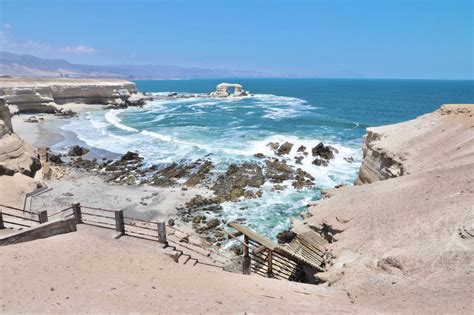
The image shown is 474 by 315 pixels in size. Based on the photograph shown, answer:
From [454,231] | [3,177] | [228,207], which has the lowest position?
[228,207]

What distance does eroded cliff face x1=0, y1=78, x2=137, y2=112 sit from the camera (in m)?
60.0

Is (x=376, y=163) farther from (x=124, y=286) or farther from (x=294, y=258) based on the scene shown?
(x=124, y=286)

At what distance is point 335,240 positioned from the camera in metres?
12.8

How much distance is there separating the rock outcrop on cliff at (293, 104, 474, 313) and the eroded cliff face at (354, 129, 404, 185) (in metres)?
0.06

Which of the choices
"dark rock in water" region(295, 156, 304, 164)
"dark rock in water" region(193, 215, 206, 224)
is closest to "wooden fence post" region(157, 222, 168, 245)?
"dark rock in water" region(193, 215, 206, 224)

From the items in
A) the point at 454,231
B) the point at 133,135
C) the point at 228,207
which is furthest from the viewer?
the point at 133,135

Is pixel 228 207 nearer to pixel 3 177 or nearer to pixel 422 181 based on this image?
pixel 422 181

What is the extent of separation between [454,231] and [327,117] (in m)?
52.6

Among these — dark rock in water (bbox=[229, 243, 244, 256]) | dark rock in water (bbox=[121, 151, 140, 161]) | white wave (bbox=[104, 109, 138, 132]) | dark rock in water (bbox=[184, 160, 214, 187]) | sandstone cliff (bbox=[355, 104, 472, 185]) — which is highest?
sandstone cliff (bbox=[355, 104, 472, 185])

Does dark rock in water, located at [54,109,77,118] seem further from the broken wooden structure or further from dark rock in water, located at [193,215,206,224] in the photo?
the broken wooden structure

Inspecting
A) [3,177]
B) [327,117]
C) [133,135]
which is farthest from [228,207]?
[327,117]

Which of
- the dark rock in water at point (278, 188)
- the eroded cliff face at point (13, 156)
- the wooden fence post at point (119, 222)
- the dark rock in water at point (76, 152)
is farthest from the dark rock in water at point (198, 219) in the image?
the dark rock in water at point (76, 152)

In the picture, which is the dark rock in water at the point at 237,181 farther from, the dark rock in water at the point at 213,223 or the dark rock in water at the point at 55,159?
the dark rock in water at the point at 55,159

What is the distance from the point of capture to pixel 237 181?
27109mm
